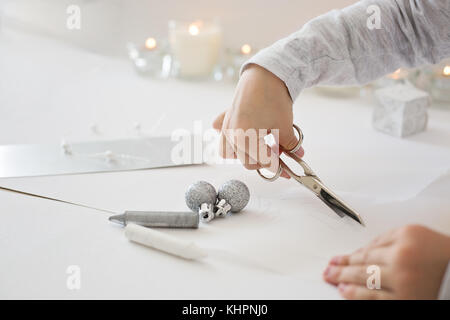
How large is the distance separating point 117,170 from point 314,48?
1.11 ft

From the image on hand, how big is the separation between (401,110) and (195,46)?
480mm

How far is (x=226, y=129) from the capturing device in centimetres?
74

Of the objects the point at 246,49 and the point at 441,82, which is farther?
the point at 246,49

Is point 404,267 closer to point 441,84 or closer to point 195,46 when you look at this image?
point 441,84

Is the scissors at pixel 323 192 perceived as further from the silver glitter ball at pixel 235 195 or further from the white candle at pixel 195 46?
the white candle at pixel 195 46

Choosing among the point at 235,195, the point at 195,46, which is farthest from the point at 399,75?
the point at 235,195

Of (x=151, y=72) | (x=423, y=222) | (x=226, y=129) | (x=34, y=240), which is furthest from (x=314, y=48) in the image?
(x=151, y=72)

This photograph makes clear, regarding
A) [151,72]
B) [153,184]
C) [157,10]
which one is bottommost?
[153,184]

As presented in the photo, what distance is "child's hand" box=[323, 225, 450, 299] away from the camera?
546mm

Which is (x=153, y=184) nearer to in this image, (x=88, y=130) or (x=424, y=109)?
(x=88, y=130)

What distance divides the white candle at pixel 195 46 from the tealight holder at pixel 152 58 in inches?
0.9

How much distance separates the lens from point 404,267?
548mm

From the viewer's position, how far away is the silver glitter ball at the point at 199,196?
71 cm

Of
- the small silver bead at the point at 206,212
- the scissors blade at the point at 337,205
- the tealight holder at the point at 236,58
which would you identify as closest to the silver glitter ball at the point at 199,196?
the small silver bead at the point at 206,212
